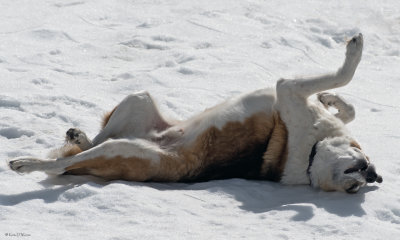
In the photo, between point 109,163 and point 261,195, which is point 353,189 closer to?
point 261,195

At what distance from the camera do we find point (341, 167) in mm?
4949

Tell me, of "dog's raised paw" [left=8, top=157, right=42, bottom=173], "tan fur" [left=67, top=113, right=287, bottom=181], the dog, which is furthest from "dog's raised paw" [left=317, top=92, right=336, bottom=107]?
"dog's raised paw" [left=8, top=157, right=42, bottom=173]

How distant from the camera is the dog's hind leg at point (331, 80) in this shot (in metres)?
5.27

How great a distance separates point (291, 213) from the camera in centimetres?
461

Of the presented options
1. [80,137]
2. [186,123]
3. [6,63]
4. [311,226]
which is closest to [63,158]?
[80,137]

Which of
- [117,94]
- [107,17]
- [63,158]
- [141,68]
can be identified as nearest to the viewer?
[63,158]

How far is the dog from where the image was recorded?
17.0ft

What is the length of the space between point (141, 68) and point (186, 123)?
2.22 meters

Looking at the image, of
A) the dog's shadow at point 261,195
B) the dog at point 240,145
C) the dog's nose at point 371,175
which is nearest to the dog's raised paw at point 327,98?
the dog at point 240,145

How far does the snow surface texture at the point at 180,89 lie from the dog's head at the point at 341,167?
0.30ft

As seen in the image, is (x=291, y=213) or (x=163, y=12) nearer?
(x=291, y=213)

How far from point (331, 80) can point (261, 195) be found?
99 cm

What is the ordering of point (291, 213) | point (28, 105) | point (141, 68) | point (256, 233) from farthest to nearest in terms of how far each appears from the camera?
point (141, 68)
point (28, 105)
point (291, 213)
point (256, 233)

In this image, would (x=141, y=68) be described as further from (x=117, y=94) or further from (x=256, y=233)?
(x=256, y=233)
